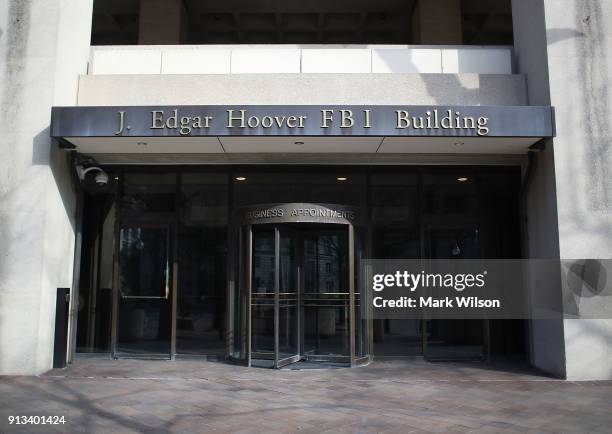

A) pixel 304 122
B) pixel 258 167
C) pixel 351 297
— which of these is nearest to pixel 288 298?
pixel 351 297

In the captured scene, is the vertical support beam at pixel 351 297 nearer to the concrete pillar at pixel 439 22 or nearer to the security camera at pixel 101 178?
the security camera at pixel 101 178

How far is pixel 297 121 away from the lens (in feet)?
28.0

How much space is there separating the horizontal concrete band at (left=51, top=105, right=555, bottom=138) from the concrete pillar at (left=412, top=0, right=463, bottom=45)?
5720mm

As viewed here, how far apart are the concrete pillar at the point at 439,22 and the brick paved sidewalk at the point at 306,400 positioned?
8.20 m

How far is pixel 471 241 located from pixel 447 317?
1.55 m

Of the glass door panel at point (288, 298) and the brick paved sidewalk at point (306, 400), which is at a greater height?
the glass door panel at point (288, 298)

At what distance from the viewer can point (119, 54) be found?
10.0 meters

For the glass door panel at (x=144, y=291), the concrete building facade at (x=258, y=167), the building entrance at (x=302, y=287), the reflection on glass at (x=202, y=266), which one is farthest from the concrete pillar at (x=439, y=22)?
the glass door panel at (x=144, y=291)

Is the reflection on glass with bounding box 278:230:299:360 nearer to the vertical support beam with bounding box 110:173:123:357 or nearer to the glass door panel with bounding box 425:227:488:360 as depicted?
the glass door panel with bounding box 425:227:488:360

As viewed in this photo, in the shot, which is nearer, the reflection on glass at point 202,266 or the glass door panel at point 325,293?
the glass door panel at point 325,293

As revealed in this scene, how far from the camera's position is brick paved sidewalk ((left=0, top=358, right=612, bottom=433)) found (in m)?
5.83

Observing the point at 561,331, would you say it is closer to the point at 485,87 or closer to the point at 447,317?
the point at 447,317

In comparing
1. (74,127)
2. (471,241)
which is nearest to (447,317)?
(471,241)

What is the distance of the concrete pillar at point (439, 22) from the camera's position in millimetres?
13531
